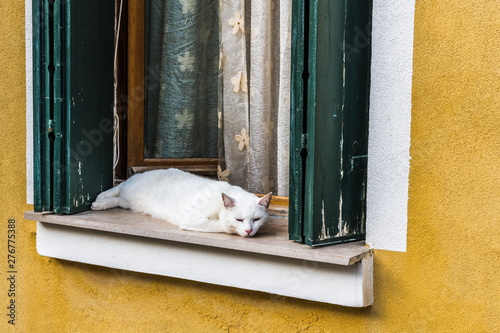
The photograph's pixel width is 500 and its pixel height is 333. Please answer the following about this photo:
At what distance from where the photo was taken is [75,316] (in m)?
2.65

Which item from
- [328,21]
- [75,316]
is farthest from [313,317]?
[75,316]

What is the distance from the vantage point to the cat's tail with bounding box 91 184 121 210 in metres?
2.64

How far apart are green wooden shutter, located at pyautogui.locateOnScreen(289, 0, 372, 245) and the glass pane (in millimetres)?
1324

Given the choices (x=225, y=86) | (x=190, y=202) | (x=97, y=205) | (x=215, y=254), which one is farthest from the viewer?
(x=225, y=86)

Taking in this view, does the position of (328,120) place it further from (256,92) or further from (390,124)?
(256,92)

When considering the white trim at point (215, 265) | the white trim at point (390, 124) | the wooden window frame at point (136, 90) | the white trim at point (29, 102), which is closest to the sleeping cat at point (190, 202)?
the white trim at point (215, 265)

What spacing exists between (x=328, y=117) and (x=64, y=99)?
3.96 ft

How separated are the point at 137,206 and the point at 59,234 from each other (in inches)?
14.3

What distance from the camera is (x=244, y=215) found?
220 cm

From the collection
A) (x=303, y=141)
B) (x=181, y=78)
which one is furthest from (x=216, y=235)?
(x=181, y=78)

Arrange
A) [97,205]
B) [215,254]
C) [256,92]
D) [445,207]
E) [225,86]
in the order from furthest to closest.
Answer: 1. [225,86]
2. [256,92]
3. [97,205]
4. [215,254]
5. [445,207]

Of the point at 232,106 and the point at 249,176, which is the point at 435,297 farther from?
the point at 232,106

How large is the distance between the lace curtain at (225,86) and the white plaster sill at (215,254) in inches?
18.2

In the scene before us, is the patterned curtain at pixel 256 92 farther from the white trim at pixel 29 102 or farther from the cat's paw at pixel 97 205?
the white trim at pixel 29 102
